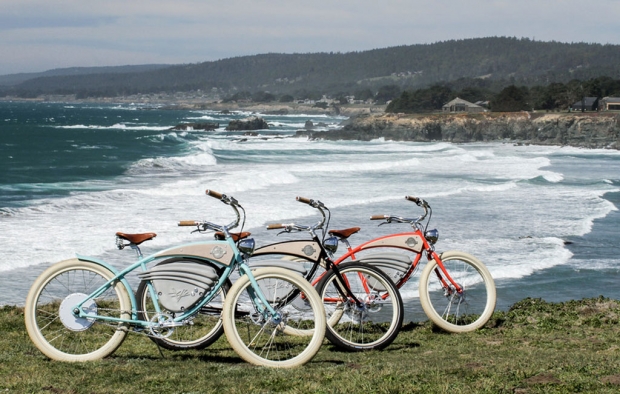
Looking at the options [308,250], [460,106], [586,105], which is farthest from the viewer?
[460,106]

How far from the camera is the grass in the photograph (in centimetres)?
520

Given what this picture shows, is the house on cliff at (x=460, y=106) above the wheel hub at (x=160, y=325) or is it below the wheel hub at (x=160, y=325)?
below

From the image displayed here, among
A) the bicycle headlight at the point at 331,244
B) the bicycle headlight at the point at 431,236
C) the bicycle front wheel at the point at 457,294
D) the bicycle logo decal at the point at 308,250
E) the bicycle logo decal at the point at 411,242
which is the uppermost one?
the bicycle headlight at the point at 331,244

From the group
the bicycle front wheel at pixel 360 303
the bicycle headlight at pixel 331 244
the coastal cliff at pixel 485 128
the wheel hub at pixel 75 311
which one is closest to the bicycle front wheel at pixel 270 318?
the bicycle front wheel at pixel 360 303

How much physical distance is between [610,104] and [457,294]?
91.2 m

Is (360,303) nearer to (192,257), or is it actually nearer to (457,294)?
(457,294)

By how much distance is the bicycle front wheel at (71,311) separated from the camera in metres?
6.05

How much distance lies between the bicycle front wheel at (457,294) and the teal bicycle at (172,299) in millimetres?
1798

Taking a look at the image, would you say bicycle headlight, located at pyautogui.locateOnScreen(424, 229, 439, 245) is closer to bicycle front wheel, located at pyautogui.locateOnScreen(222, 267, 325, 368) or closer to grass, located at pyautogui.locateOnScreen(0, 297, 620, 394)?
grass, located at pyautogui.locateOnScreen(0, 297, 620, 394)

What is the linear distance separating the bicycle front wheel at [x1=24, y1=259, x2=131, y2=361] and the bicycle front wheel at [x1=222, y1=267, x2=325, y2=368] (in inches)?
34.5

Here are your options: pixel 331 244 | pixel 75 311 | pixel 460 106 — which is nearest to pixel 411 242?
pixel 331 244

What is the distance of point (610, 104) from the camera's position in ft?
301

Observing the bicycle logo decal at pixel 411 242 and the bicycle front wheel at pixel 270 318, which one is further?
the bicycle logo decal at pixel 411 242

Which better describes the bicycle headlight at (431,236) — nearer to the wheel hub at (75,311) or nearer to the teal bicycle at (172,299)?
the teal bicycle at (172,299)
